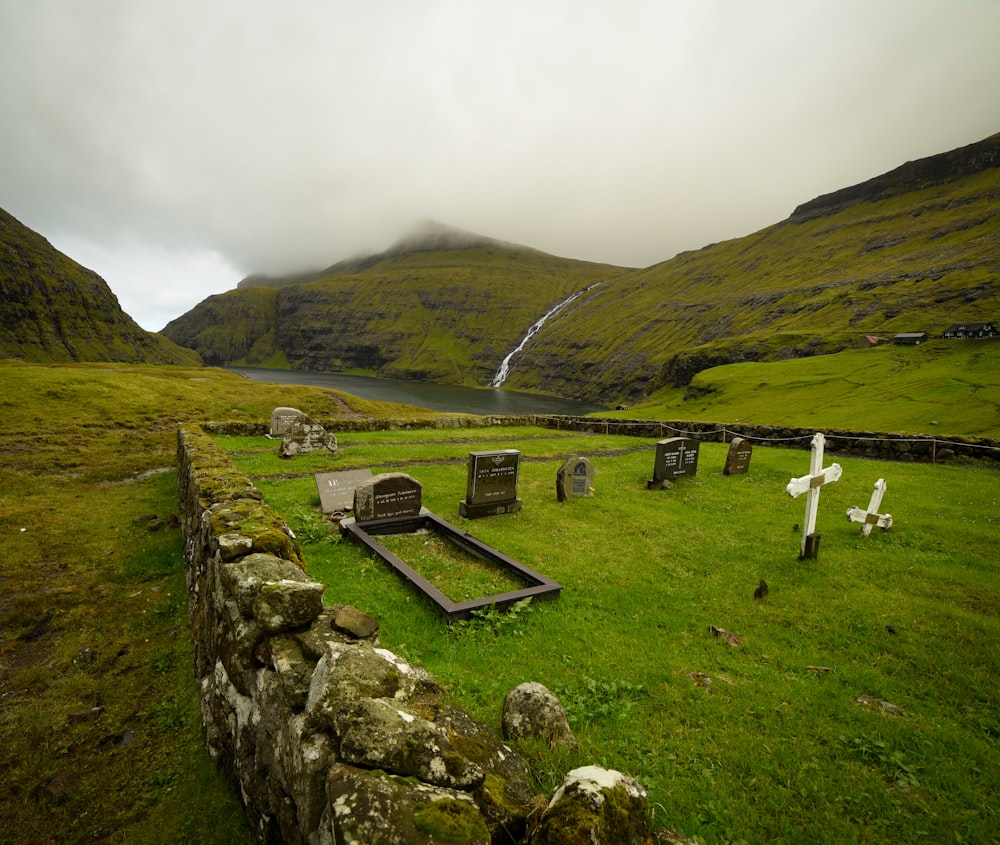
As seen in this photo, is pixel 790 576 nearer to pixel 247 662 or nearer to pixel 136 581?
pixel 247 662

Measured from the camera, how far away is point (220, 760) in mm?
4688

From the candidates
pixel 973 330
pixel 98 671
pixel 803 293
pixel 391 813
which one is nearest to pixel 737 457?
pixel 391 813

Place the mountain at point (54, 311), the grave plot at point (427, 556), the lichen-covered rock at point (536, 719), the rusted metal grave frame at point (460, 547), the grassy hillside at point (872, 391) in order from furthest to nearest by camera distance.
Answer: the mountain at point (54, 311) → the grassy hillside at point (872, 391) → the grave plot at point (427, 556) → the rusted metal grave frame at point (460, 547) → the lichen-covered rock at point (536, 719)

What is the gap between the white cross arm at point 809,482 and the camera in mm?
8547

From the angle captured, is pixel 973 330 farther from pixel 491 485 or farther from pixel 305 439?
pixel 305 439

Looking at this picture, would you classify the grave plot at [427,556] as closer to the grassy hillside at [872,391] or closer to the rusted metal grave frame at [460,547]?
the rusted metal grave frame at [460,547]

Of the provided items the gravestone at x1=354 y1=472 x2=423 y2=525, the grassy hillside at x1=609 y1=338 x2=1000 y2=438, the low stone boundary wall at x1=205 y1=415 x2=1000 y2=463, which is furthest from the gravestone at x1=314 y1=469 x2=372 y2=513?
the grassy hillside at x1=609 y1=338 x2=1000 y2=438

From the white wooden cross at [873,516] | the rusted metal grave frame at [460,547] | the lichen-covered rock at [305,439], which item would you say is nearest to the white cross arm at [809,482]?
the white wooden cross at [873,516]

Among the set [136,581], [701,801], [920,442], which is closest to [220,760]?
[701,801]

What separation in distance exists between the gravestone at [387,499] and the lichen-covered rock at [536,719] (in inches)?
281

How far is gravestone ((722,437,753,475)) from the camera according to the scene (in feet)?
58.7

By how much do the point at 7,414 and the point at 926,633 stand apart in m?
35.9

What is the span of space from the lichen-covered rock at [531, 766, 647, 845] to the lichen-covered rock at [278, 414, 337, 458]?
19.3 m

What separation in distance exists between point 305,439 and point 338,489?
861 centimetres
